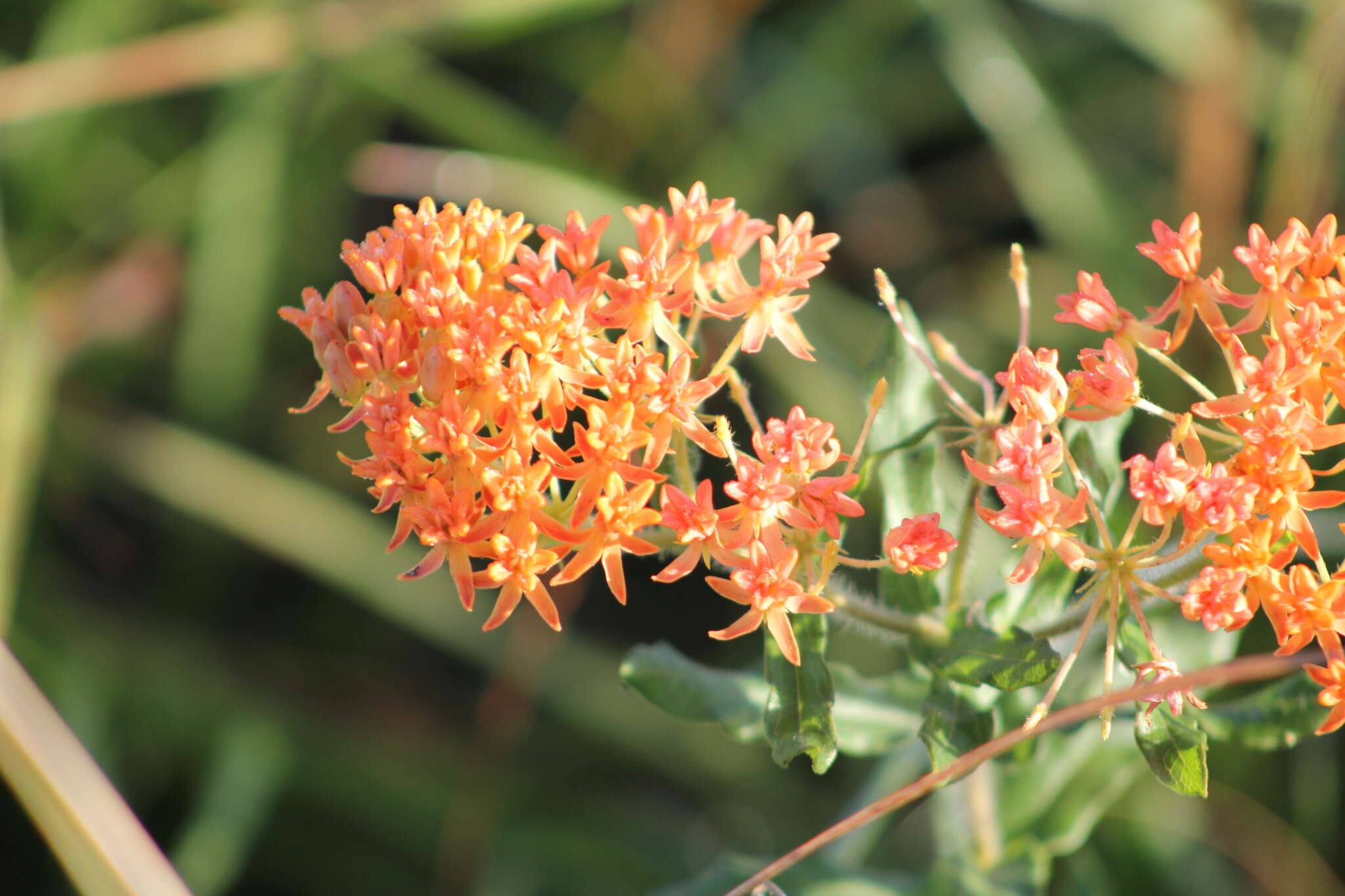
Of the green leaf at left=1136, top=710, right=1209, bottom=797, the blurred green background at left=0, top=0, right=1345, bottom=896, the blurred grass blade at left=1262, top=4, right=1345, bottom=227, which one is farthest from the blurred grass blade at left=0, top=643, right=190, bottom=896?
the blurred grass blade at left=1262, top=4, right=1345, bottom=227

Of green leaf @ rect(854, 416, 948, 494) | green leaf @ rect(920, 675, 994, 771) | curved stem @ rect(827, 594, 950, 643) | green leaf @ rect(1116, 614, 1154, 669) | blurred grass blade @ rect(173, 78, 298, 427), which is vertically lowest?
blurred grass blade @ rect(173, 78, 298, 427)

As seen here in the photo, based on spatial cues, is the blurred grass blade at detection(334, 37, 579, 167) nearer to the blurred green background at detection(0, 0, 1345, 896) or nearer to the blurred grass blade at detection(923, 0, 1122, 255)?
the blurred green background at detection(0, 0, 1345, 896)

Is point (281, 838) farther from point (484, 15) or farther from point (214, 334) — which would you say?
point (484, 15)

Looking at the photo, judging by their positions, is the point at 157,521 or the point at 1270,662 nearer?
the point at 1270,662

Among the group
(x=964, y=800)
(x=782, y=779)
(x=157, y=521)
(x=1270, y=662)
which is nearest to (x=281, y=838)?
(x=157, y=521)

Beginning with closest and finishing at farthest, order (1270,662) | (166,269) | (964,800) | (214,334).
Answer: (1270,662)
(964,800)
(214,334)
(166,269)

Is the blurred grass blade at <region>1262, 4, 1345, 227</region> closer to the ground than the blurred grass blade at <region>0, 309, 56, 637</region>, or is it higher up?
higher up

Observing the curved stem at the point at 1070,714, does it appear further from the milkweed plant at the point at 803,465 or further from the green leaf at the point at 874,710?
the green leaf at the point at 874,710
